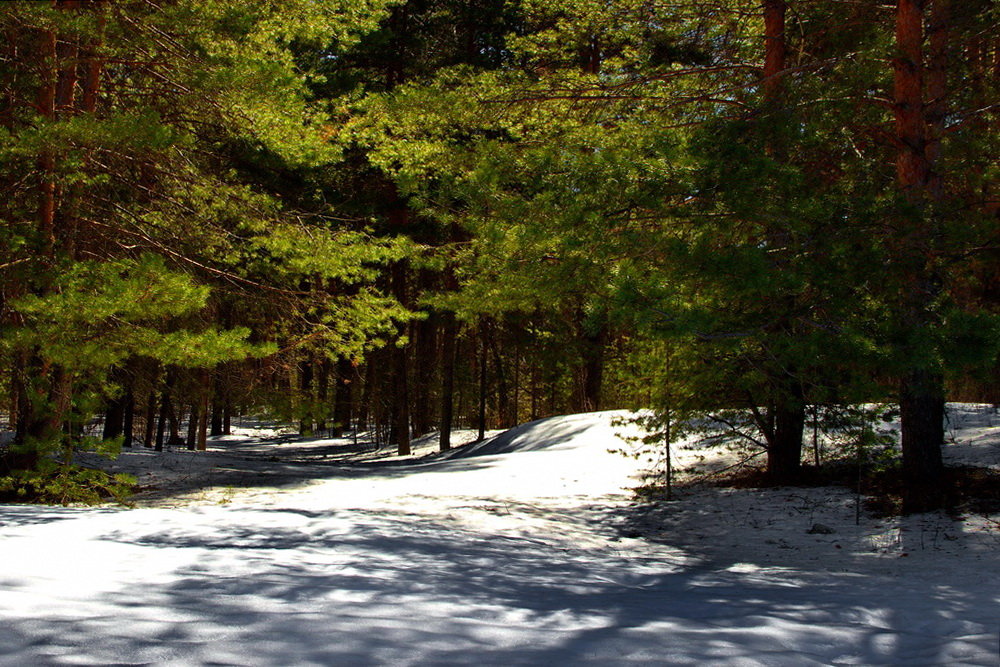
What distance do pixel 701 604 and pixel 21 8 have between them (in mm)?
7304

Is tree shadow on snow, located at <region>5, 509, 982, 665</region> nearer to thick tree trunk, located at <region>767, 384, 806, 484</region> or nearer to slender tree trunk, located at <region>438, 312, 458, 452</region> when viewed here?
thick tree trunk, located at <region>767, 384, 806, 484</region>

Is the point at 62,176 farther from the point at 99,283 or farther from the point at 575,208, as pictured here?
the point at 575,208

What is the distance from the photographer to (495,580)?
529cm

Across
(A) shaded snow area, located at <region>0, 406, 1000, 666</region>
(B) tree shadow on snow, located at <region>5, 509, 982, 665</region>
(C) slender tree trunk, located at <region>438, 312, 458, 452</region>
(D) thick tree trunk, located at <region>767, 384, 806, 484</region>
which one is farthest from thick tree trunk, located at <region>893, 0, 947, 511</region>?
(C) slender tree trunk, located at <region>438, 312, 458, 452</region>

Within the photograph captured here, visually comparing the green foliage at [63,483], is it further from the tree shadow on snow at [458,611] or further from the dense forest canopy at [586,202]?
the tree shadow on snow at [458,611]

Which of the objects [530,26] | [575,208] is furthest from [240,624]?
[530,26]

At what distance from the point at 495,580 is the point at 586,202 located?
11.2ft

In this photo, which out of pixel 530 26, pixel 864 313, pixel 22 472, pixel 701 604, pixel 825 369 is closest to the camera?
pixel 701 604

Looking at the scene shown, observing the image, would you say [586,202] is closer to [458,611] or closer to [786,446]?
[458,611]

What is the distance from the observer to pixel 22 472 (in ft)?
25.4

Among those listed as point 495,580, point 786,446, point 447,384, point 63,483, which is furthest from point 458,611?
point 447,384

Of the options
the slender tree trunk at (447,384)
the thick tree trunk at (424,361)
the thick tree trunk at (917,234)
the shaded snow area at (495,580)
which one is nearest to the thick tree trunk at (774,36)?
the thick tree trunk at (917,234)

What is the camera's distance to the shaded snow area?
333 centimetres

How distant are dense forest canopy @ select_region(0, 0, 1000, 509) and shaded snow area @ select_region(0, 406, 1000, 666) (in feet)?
4.95
